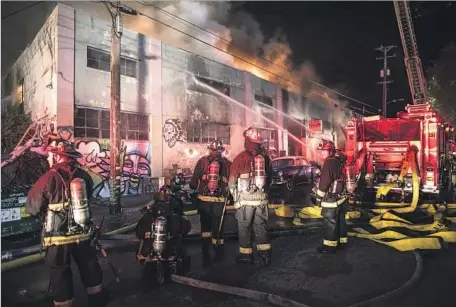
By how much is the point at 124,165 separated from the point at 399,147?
372 inches

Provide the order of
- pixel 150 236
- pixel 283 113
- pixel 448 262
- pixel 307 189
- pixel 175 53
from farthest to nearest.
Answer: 1. pixel 283 113
2. pixel 175 53
3. pixel 307 189
4. pixel 448 262
5. pixel 150 236

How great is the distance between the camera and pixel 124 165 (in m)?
12.5

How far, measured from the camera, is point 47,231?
10.1 ft

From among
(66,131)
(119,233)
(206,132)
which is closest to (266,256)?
(119,233)

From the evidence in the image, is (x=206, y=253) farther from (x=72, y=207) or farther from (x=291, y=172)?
(x=291, y=172)

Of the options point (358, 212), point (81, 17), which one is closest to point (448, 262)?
point (358, 212)

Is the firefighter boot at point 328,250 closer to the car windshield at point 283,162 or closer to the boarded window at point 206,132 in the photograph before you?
the car windshield at point 283,162

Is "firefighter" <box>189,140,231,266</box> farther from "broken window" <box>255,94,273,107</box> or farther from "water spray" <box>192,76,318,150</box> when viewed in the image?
"broken window" <box>255,94,273,107</box>

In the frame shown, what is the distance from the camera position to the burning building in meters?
11.1

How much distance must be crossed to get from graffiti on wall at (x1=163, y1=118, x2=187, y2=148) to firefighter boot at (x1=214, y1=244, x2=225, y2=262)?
953cm

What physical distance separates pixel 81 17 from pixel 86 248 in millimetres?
10707

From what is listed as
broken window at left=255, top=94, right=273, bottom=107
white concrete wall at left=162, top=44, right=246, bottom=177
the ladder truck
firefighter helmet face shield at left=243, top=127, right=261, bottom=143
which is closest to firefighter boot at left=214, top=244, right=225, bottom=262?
firefighter helmet face shield at left=243, top=127, right=261, bottom=143

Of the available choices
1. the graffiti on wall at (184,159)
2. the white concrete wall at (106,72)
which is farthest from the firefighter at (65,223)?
the graffiti on wall at (184,159)

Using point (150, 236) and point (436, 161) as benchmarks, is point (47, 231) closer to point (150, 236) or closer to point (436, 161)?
point (150, 236)
